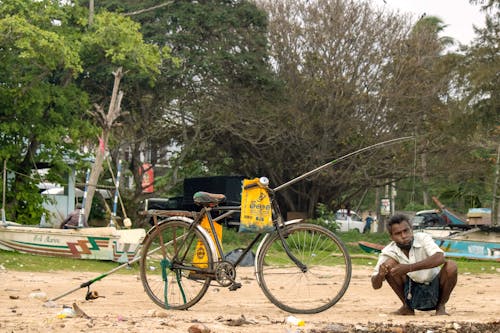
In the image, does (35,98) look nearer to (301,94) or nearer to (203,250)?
(301,94)

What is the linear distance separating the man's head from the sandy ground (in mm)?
622

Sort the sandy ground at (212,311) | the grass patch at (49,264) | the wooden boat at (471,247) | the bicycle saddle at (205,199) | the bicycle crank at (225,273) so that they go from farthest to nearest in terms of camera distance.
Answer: the wooden boat at (471,247)
the grass patch at (49,264)
the bicycle saddle at (205,199)
the bicycle crank at (225,273)
the sandy ground at (212,311)

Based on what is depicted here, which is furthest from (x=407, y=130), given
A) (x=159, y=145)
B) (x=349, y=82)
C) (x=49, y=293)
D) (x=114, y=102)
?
(x=49, y=293)

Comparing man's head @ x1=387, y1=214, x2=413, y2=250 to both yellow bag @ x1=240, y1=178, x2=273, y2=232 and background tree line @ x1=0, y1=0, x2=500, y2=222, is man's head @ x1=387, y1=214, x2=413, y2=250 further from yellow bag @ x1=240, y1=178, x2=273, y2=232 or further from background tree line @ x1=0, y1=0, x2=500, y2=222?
background tree line @ x1=0, y1=0, x2=500, y2=222

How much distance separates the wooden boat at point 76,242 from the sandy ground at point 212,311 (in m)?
2.48

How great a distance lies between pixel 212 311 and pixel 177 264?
1.86ft

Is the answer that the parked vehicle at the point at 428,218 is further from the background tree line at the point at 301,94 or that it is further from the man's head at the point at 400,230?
the man's head at the point at 400,230

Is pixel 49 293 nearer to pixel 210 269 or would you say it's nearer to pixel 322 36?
pixel 210 269

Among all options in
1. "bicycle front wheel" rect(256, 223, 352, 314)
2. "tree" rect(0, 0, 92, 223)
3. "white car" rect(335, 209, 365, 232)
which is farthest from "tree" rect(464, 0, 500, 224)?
"white car" rect(335, 209, 365, 232)

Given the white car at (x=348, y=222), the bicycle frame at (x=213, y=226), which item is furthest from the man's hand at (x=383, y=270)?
the white car at (x=348, y=222)

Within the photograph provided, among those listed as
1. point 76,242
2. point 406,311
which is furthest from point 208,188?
point 406,311

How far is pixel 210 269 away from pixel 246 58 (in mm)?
18876

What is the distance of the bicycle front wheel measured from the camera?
7371mm

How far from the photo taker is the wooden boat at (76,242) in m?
15.2
